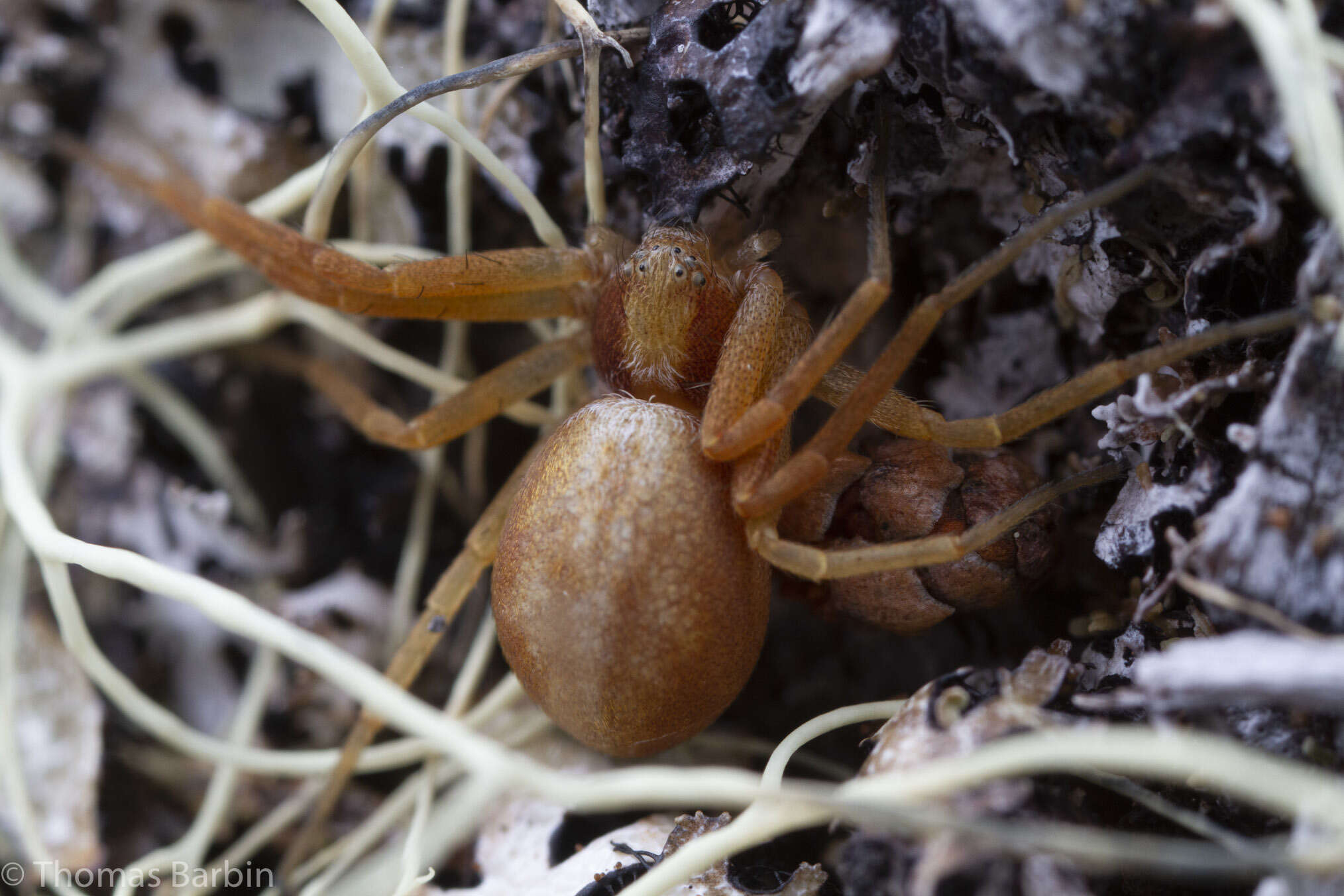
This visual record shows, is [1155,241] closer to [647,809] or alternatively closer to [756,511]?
[756,511]

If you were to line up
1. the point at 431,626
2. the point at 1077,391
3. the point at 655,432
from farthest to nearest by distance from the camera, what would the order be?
the point at 431,626 < the point at 655,432 < the point at 1077,391

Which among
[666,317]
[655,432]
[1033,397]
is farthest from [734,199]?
[1033,397]

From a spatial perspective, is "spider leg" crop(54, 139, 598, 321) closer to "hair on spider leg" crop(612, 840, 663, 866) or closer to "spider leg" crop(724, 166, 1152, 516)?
"spider leg" crop(724, 166, 1152, 516)

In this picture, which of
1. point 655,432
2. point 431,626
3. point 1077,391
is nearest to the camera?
point 1077,391

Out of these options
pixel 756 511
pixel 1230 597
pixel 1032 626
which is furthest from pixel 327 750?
pixel 1230 597

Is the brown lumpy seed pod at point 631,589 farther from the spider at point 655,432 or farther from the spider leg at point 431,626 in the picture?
the spider leg at point 431,626

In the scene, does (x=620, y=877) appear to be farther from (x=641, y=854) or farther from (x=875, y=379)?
(x=875, y=379)

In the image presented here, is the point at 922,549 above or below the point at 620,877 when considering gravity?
above

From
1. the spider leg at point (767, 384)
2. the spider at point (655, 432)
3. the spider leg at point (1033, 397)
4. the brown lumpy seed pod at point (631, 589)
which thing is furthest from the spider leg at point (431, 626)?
the spider leg at point (1033, 397)
